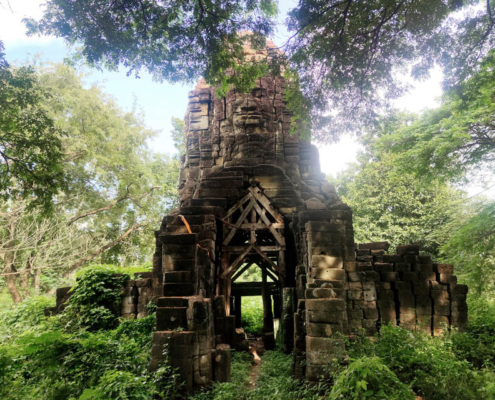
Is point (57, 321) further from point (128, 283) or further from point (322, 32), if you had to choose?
point (322, 32)

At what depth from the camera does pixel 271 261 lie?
923 cm

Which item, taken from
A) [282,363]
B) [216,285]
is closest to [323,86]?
[216,285]

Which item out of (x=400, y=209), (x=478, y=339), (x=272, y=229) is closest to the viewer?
(x=478, y=339)

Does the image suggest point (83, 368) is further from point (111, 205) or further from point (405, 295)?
point (111, 205)

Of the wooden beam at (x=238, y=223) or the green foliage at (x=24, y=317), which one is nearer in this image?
the wooden beam at (x=238, y=223)

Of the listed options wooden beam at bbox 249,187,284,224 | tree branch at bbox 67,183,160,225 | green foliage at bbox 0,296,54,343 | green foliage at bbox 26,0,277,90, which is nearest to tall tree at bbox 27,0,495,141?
green foliage at bbox 26,0,277,90

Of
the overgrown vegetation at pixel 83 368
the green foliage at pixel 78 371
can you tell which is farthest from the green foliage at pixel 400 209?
the green foliage at pixel 78 371

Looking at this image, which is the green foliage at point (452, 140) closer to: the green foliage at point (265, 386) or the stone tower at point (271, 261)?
the stone tower at point (271, 261)

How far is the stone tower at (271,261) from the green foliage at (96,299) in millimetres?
1372

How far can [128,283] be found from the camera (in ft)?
31.7

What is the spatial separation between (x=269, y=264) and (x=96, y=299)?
5.39 m

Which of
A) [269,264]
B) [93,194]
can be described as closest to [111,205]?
[93,194]

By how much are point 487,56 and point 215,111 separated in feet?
30.8

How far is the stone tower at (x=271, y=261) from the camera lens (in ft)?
19.7
